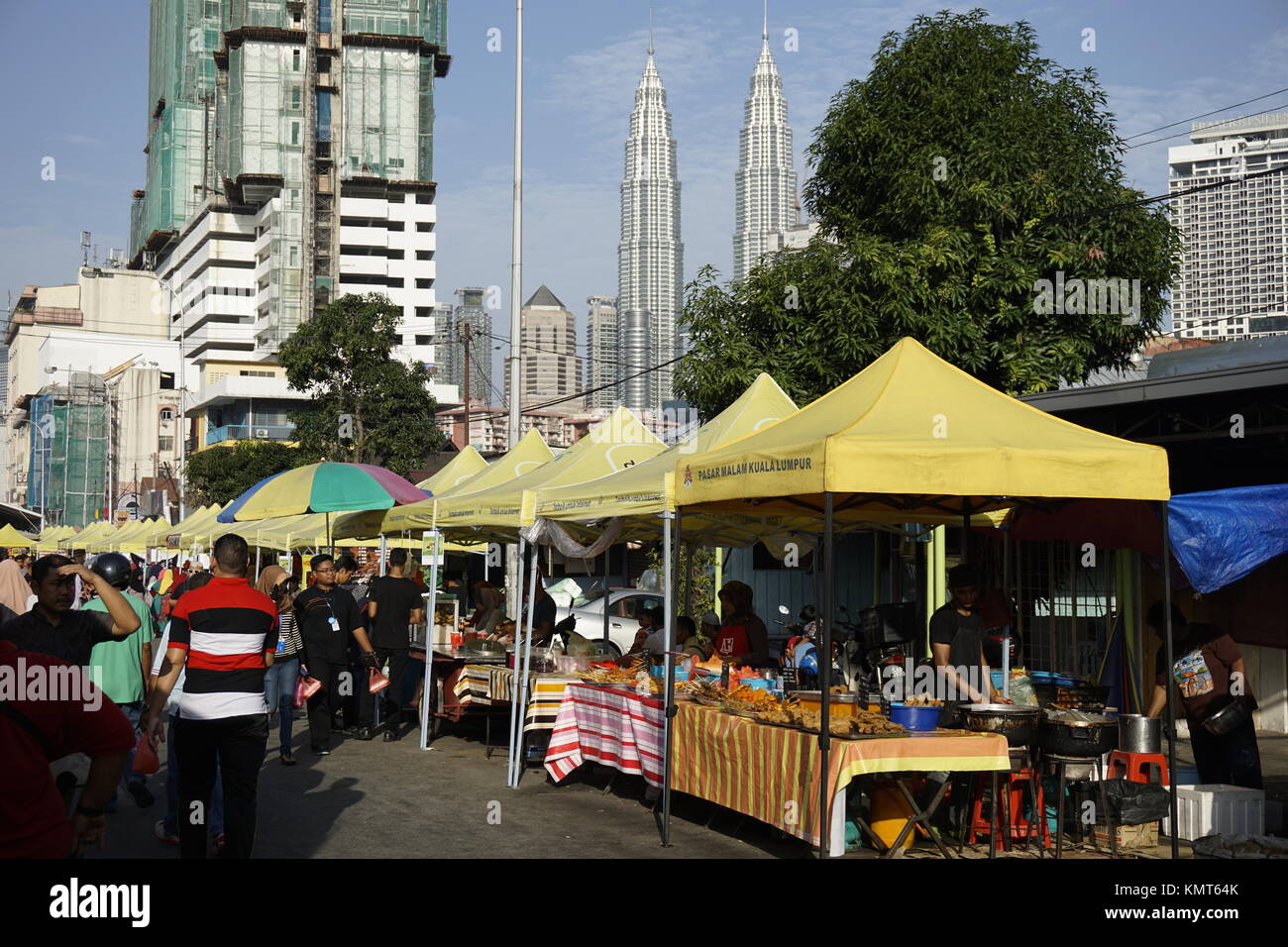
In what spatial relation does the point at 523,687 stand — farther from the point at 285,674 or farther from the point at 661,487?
the point at 661,487

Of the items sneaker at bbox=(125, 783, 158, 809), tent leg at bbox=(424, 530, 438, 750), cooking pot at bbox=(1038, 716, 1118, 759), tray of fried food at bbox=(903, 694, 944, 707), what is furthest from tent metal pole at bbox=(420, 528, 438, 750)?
cooking pot at bbox=(1038, 716, 1118, 759)

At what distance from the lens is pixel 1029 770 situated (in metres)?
9.12

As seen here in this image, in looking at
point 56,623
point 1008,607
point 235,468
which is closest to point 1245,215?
point 235,468

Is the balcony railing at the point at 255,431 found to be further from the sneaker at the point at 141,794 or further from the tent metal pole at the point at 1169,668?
the tent metal pole at the point at 1169,668

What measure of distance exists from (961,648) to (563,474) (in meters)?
4.93

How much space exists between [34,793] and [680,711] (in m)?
6.77

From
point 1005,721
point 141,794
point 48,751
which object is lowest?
point 141,794

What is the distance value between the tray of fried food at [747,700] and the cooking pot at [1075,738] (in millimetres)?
1925

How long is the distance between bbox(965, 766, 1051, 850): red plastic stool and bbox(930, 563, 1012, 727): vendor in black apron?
626 mm

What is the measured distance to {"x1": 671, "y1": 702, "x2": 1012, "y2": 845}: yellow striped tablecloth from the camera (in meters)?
8.15

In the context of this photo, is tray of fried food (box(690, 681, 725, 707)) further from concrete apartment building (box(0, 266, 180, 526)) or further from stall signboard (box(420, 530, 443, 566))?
concrete apartment building (box(0, 266, 180, 526))

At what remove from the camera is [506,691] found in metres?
13.8
